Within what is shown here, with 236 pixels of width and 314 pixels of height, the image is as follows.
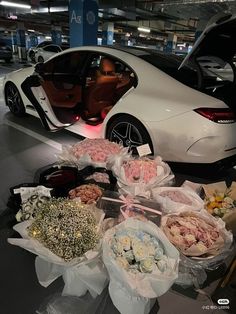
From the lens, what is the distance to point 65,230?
1.30m

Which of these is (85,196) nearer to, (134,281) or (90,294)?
(90,294)

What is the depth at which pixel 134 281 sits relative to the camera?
1.11 metres

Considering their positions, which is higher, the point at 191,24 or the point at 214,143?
the point at 191,24

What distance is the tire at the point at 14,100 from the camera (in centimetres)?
403

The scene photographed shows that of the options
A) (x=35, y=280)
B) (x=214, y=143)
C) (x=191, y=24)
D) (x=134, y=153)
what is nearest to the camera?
(x=35, y=280)

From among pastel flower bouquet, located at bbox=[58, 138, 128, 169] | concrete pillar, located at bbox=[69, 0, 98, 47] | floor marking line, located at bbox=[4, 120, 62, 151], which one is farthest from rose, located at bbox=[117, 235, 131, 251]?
concrete pillar, located at bbox=[69, 0, 98, 47]

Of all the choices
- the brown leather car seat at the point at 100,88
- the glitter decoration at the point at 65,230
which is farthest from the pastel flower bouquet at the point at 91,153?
the brown leather car seat at the point at 100,88

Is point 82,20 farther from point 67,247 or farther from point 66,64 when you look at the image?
point 67,247

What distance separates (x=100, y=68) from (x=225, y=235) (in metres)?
2.87

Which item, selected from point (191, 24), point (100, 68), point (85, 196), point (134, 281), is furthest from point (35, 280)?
point (191, 24)

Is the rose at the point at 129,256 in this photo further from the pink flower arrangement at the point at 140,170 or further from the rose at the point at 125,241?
the pink flower arrangement at the point at 140,170

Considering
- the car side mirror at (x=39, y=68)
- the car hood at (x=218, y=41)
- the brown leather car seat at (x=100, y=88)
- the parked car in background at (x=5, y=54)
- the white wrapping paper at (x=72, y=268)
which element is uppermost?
the car hood at (x=218, y=41)

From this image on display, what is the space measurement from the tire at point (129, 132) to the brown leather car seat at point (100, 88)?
0.79 m

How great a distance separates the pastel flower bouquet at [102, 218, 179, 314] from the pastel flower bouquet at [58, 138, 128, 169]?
89 centimetres
